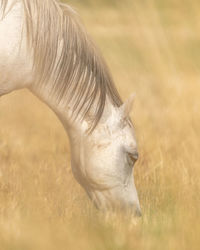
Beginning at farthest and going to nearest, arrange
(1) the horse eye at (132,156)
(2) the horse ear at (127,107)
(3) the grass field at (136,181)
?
(1) the horse eye at (132,156) < (2) the horse ear at (127,107) < (3) the grass field at (136,181)

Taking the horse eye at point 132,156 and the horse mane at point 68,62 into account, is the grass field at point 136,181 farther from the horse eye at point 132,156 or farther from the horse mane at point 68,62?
the horse eye at point 132,156

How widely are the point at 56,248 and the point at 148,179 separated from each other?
185 centimetres

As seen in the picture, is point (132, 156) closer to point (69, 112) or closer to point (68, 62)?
point (69, 112)

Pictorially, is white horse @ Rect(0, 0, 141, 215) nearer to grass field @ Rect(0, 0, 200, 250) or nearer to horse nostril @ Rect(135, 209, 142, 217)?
horse nostril @ Rect(135, 209, 142, 217)

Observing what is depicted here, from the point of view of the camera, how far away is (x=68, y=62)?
2834mm

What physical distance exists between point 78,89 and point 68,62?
142 mm

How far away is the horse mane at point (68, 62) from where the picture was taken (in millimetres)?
2758

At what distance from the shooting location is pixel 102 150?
291 cm

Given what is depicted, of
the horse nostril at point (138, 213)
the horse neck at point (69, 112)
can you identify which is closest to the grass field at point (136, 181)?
the horse nostril at point (138, 213)

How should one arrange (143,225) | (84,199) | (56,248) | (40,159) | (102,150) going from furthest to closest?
1. (40,159)
2. (84,199)
3. (102,150)
4. (143,225)
5. (56,248)

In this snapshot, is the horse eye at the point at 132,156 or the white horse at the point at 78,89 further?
the horse eye at the point at 132,156

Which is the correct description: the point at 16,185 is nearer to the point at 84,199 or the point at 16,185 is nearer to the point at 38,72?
the point at 84,199

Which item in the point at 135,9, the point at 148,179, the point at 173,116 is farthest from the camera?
the point at 173,116

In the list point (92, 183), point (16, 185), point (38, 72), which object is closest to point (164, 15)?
point (38, 72)
